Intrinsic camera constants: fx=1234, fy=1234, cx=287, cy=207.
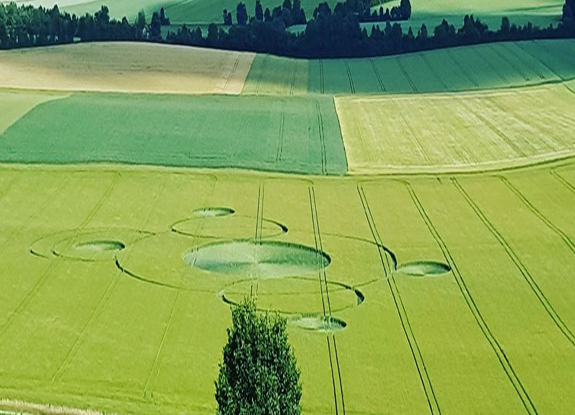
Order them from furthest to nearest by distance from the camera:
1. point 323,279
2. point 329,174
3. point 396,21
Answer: point 396,21
point 329,174
point 323,279

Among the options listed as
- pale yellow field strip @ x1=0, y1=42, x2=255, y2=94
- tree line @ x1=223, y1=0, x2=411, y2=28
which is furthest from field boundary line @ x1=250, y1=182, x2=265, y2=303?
tree line @ x1=223, y1=0, x2=411, y2=28

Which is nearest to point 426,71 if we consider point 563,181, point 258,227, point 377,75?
point 377,75

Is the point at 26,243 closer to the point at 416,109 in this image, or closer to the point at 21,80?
the point at 416,109

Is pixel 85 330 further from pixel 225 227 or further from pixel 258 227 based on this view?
pixel 258 227

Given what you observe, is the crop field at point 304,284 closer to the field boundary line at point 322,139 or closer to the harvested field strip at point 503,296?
the harvested field strip at point 503,296

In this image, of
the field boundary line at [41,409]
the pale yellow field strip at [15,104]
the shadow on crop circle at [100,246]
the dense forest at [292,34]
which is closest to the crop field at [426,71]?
the dense forest at [292,34]

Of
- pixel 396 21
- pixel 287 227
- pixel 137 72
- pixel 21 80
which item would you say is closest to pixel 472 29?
pixel 396 21

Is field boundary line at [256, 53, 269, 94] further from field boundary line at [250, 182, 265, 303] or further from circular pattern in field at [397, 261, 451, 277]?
circular pattern in field at [397, 261, 451, 277]
